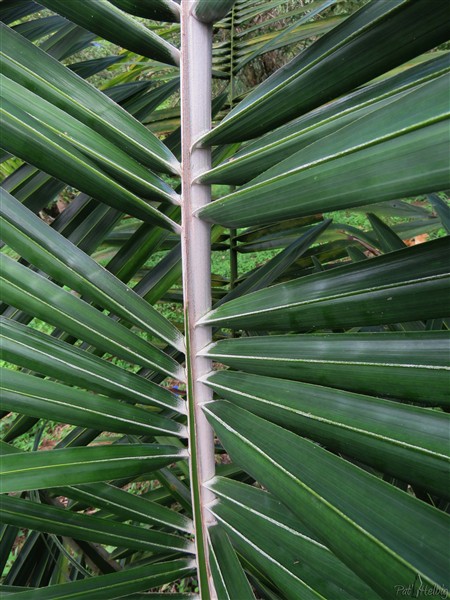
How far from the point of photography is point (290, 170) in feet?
1.30

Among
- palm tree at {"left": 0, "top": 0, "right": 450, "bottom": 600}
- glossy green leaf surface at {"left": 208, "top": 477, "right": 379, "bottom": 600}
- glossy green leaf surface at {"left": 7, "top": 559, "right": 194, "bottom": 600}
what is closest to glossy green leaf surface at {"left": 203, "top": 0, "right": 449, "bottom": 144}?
palm tree at {"left": 0, "top": 0, "right": 450, "bottom": 600}

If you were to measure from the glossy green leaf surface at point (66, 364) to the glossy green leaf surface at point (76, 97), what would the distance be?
0.28 m

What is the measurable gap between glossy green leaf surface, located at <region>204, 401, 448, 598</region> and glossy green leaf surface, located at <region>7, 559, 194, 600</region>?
0.25m

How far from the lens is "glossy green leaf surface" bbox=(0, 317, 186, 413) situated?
A: 18.2 inches

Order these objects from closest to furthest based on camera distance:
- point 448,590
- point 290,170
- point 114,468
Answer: point 448,590 → point 290,170 → point 114,468

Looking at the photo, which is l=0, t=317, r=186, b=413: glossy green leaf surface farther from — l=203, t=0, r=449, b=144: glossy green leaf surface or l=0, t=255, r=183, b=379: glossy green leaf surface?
l=203, t=0, r=449, b=144: glossy green leaf surface

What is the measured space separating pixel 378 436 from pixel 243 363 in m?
0.20

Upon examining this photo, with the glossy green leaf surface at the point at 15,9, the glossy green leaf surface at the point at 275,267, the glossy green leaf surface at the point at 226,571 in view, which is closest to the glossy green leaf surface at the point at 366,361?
the glossy green leaf surface at the point at 226,571

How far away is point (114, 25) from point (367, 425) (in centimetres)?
56

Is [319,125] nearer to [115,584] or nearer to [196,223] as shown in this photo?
[196,223]

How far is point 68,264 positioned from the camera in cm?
54

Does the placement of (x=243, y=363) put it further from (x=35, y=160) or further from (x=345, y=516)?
(x=35, y=160)

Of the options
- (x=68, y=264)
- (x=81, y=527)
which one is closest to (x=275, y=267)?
(x=68, y=264)

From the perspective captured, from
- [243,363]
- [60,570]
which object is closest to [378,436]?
[243,363]
